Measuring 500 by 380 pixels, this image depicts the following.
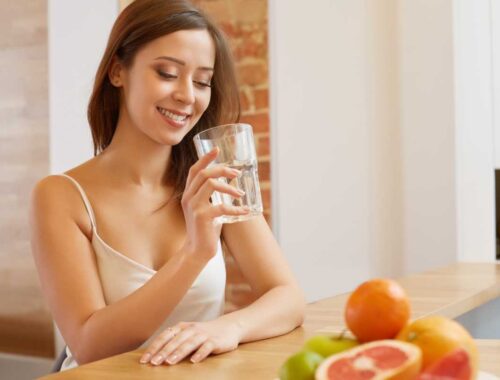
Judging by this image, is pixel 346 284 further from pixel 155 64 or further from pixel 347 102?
pixel 155 64

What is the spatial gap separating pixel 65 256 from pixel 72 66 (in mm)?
1826

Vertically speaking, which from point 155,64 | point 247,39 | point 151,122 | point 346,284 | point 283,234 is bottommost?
point 346,284

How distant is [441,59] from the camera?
10.0 feet

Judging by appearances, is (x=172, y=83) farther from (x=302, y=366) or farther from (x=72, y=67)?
(x=72, y=67)

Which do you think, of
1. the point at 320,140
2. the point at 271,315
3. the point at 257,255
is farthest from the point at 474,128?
the point at 271,315

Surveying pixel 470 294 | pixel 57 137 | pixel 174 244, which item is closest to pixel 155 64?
pixel 174 244

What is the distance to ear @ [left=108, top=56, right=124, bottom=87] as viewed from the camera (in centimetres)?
188

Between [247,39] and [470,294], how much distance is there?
157 cm

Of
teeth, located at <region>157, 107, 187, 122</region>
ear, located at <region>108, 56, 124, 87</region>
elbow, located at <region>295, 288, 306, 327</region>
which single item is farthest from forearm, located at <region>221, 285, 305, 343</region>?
ear, located at <region>108, 56, 124, 87</region>

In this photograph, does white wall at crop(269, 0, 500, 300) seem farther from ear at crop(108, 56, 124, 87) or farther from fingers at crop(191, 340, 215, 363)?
fingers at crop(191, 340, 215, 363)

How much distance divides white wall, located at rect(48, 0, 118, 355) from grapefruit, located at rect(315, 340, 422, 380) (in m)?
2.62

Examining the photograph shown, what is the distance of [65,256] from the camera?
1698mm

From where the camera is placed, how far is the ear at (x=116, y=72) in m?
1.88

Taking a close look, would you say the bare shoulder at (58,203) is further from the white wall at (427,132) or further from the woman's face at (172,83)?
the white wall at (427,132)
